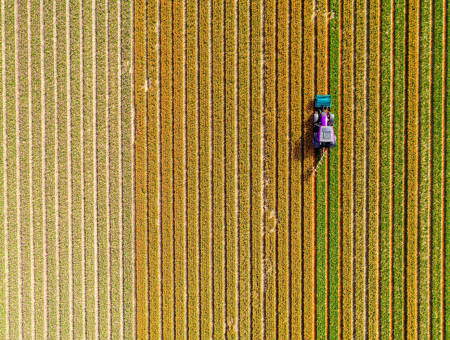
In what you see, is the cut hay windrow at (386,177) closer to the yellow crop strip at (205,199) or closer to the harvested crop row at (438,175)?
the harvested crop row at (438,175)

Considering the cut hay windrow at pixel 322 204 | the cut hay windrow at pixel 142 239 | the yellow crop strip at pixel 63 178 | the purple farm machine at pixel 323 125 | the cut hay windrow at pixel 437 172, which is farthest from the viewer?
the yellow crop strip at pixel 63 178

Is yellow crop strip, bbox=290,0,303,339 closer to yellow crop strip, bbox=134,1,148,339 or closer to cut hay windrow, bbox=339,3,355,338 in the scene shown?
cut hay windrow, bbox=339,3,355,338

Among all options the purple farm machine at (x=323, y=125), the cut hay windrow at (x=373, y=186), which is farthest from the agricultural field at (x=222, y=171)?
the purple farm machine at (x=323, y=125)

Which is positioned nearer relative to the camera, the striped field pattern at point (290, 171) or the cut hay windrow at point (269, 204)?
the striped field pattern at point (290, 171)

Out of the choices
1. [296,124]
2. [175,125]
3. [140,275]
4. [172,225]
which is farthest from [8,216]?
[296,124]

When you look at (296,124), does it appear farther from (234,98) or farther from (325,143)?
(234,98)

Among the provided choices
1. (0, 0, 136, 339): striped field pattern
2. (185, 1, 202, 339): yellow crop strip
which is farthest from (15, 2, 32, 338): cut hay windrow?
(185, 1, 202, 339): yellow crop strip

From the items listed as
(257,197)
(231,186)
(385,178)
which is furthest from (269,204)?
(385,178)
